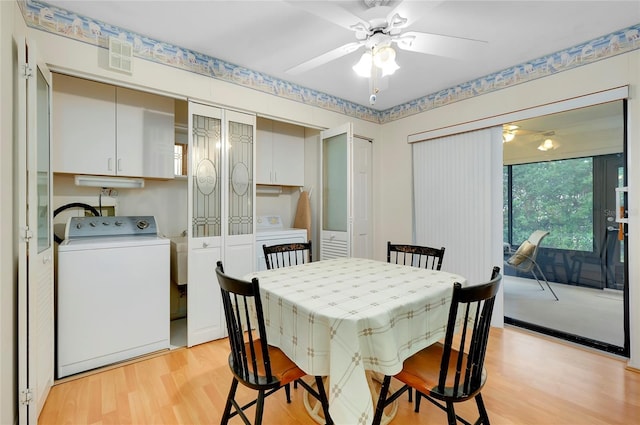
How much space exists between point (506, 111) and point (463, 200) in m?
Answer: 0.94

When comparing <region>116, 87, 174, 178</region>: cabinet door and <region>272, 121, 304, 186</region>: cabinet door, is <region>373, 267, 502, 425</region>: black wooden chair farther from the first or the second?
<region>272, 121, 304, 186</region>: cabinet door

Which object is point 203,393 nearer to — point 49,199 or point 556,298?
point 49,199

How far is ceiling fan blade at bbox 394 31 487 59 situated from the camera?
5.45 ft

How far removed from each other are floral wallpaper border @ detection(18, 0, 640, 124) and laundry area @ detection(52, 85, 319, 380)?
458 mm

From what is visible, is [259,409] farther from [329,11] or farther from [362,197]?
[362,197]

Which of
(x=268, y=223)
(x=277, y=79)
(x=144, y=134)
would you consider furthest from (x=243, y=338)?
(x=277, y=79)

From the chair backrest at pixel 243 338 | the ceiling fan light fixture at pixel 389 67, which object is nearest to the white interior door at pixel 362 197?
the ceiling fan light fixture at pixel 389 67

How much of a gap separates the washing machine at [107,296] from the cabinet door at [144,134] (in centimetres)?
52

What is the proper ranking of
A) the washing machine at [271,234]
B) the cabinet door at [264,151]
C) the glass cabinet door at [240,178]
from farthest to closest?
the cabinet door at [264,151] → the washing machine at [271,234] → the glass cabinet door at [240,178]

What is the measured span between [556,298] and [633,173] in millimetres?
2234

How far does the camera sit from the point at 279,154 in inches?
144

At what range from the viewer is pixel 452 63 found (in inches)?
106

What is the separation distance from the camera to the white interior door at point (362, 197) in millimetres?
3727

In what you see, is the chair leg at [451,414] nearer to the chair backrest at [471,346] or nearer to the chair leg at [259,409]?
the chair backrest at [471,346]
